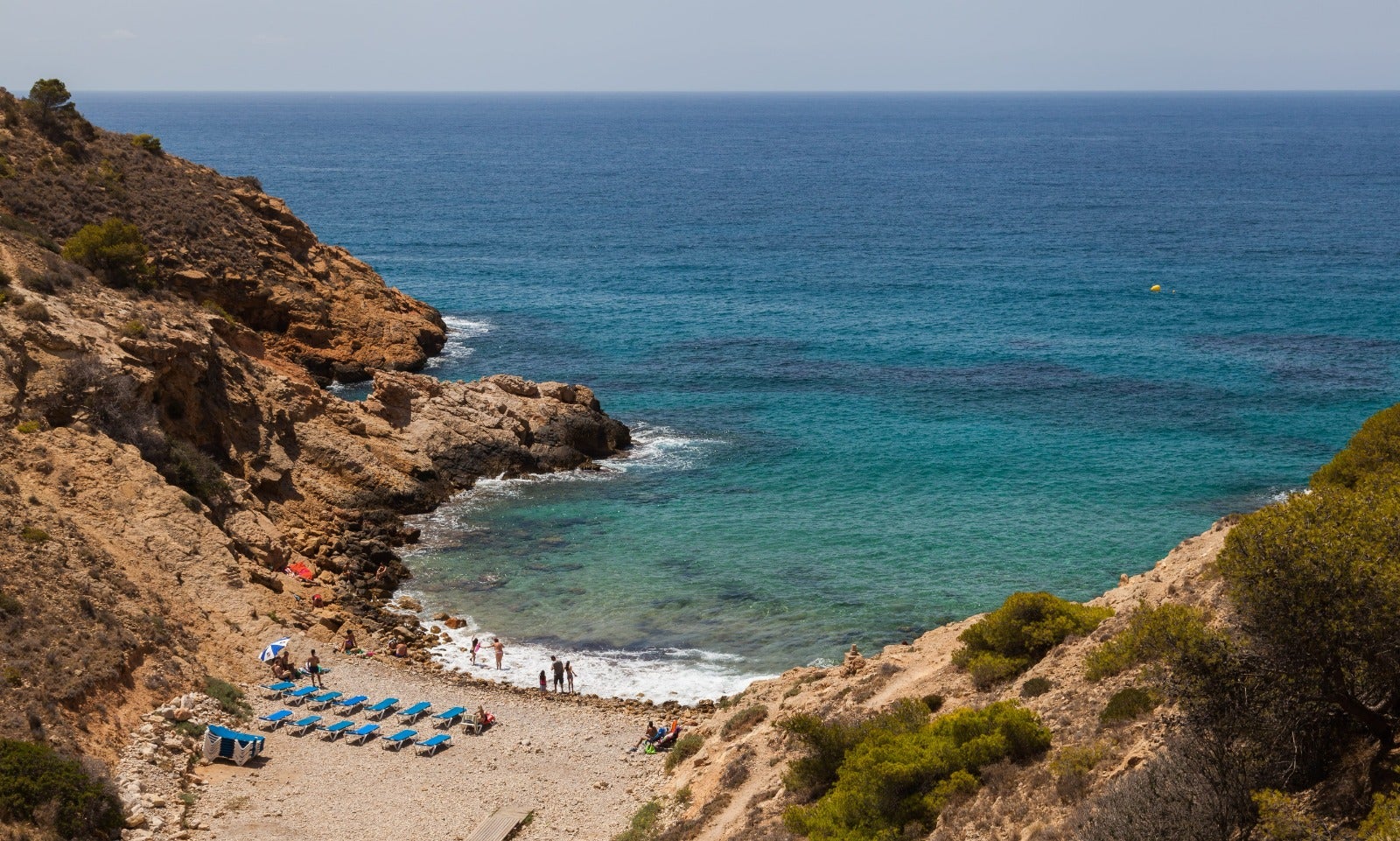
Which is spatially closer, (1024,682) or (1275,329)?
(1024,682)

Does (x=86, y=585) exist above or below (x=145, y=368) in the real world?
below

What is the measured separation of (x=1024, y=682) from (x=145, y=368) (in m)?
30.2

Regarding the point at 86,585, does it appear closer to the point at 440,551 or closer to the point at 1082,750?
the point at 440,551

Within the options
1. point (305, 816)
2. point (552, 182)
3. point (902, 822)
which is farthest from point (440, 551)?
point (552, 182)

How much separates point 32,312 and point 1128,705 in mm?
33553

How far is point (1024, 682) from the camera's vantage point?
21.8m

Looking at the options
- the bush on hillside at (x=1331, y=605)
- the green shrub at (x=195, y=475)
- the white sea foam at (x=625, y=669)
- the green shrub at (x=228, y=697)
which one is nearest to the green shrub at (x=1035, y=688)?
the bush on hillside at (x=1331, y=605)

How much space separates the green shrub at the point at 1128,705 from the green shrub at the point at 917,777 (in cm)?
104

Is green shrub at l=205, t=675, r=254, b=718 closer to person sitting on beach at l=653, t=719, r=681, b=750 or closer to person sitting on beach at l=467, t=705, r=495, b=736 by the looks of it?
person sitting on beach at l=467, t=705, r=495, b=736

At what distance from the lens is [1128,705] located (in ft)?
60.5

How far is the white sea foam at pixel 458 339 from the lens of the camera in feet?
216

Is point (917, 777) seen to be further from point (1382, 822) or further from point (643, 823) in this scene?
point (1382, 822)

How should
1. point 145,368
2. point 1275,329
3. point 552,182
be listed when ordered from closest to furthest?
point 145,368
point 1275,329
point 552,182

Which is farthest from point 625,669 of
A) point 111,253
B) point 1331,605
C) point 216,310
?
point 216,310
